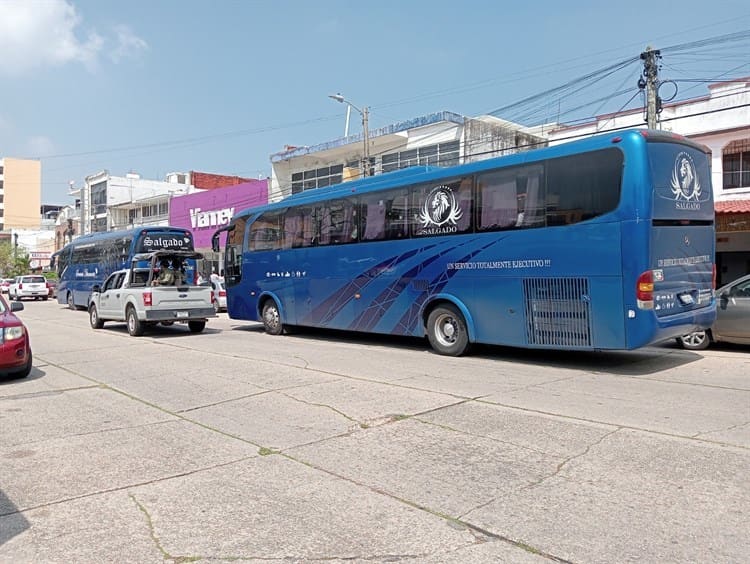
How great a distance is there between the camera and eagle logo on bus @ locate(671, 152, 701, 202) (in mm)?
9586

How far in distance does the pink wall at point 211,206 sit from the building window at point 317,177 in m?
1.84

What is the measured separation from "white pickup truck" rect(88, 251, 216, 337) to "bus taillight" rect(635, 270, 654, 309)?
1135cm

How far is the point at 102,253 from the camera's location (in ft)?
92.5

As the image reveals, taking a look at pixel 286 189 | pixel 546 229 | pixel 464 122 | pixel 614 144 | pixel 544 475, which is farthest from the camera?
pixel 286 189

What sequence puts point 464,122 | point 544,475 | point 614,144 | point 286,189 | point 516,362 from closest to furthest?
point 544,475, point 614,144, point 516,362, point 464,122, point 286,189

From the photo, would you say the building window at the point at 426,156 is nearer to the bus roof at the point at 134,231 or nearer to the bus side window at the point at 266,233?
the bus roof at the point at 134,231

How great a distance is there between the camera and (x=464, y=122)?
27078 mm

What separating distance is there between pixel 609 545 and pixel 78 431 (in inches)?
215

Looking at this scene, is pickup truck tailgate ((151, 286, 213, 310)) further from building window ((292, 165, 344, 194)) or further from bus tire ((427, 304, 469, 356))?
building window ((292, 165, 344, 194))

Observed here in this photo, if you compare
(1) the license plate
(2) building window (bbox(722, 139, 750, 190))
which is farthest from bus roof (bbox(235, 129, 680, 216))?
(2) building window (bbox(722, 139, 750, 190))

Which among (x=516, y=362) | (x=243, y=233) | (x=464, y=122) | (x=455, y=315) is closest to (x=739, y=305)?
(x=516, y=362)

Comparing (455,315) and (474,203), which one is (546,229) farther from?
(455,315)

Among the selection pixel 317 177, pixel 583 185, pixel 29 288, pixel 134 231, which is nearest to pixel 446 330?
pixel 583 185

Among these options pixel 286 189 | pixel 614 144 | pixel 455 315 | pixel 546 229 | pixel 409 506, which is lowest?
pixel 409 506
